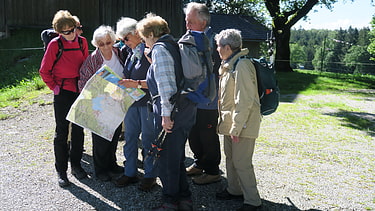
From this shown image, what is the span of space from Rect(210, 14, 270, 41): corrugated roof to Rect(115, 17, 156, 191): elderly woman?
25.4 metres

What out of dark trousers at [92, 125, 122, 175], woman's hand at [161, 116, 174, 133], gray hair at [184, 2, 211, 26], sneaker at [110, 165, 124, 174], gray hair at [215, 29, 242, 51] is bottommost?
sneaker at [110, 165, 124, 174]

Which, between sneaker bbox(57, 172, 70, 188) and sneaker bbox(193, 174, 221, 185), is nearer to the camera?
sneaker bbox(57, 172, 70, 188)

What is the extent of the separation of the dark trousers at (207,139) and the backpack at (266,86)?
2.48ft

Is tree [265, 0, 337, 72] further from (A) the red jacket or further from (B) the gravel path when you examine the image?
(A) the red jacket

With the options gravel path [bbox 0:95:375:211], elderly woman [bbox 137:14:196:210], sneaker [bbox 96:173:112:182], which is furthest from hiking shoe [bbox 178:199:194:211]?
sneaker [bbox 96:173:112:182]

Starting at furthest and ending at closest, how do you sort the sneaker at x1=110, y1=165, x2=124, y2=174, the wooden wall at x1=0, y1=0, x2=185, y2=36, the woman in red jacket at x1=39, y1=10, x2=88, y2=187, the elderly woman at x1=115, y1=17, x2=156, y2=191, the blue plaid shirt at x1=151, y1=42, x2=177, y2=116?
the wooden wall at x1=0, y1=0, x2=185, y2=36 → the sneaker at x1=110, y1=165, x2=124, y2=174 → the woman in red jacket at x1=39, y1=10, x2=88, y2=187 → the elderly woman at x1=115, y1=17, x2=156, y2=191 → the blue plaid shirt at x1=151, y1=42, x2=177, y2=116

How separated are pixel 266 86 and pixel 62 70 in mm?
2272

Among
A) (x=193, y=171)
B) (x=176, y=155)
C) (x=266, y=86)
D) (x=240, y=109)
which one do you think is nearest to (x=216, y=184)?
(x=193, y=171)

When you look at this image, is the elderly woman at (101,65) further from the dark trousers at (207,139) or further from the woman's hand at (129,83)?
the dark trousers at (207,139)

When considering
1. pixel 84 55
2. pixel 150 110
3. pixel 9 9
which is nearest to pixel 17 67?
pixel 9 9

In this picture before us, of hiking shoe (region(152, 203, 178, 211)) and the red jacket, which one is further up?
the red jacket

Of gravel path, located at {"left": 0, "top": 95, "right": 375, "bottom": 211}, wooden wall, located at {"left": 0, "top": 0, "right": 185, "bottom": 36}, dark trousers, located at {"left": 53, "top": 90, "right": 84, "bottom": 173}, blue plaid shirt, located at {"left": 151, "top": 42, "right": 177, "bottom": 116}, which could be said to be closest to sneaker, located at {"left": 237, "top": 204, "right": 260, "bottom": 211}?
gravel path, located at {"left": 0, "top": 95, "right": 375, "bottom": 211}

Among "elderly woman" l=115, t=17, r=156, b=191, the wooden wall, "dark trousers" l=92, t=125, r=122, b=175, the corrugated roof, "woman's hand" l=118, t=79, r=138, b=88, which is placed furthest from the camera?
the corrugated roof

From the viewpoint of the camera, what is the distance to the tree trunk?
65.6 feet
